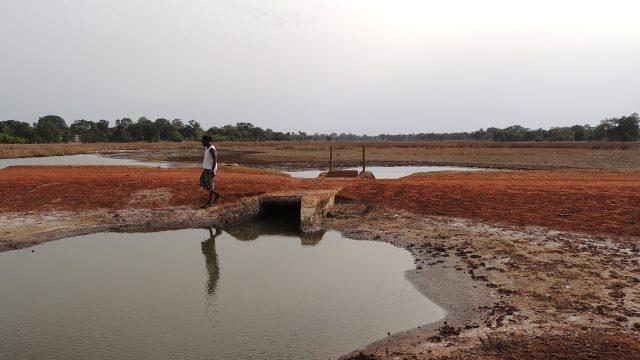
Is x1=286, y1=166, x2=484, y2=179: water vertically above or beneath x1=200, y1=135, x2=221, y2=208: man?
beneath

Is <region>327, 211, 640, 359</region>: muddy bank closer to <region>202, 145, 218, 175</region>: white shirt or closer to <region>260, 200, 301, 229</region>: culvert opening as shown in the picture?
<region>260, 200, 301, 229</region>: culvert opening

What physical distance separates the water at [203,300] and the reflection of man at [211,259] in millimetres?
34

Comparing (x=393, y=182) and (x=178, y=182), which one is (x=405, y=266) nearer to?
(x=393, y=182)

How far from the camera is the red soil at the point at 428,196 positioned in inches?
452

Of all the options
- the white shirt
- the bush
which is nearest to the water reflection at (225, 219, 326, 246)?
the white shirt

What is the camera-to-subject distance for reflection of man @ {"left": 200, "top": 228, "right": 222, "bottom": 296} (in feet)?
26.7

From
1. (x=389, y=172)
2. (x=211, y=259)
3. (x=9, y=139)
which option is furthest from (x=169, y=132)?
(x=211, y=259)

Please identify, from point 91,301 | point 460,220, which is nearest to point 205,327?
point 91,301

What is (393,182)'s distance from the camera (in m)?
16.4

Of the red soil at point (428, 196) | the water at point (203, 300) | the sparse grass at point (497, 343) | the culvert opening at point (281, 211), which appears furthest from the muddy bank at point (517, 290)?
the culvert opening at point (281, 211)

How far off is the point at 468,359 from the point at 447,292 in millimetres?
2439

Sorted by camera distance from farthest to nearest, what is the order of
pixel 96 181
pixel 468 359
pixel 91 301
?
pixel 96 181
pixel 91 301
pixel 468 359

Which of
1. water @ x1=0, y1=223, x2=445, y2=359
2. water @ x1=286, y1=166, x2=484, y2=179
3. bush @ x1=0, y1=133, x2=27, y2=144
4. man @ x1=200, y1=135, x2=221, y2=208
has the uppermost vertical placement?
bush @ x1=0, y1=133, x2=27, y2=144

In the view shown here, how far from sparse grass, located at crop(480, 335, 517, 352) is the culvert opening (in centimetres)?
828
